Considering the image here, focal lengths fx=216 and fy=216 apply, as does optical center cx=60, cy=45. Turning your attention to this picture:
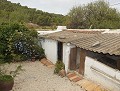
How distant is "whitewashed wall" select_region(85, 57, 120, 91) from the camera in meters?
13.9

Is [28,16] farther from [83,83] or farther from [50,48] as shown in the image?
[83,83]

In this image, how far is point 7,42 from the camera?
23453 mm

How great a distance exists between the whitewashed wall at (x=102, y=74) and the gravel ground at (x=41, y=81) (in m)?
1.50

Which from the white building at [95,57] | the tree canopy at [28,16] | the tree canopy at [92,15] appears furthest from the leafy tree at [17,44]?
the tree canopy at [28,16]

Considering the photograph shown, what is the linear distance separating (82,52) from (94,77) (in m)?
2.87

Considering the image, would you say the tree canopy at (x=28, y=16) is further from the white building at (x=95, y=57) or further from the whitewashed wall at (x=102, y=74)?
the whitewashed wall at (x=102, y=74)

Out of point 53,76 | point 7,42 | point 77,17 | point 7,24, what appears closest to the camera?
point 53,76

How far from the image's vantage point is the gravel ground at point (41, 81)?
15.8 meters

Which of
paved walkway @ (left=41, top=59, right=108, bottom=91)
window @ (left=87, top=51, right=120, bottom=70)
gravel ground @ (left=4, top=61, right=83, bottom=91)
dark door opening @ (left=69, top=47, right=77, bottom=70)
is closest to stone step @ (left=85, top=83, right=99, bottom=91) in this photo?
paved walkway @ (left=41, top=59, right=108, bottom=91)

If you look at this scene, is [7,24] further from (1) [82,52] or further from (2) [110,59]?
(2) [110,59]

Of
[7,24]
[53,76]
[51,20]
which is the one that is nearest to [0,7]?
[51,20]

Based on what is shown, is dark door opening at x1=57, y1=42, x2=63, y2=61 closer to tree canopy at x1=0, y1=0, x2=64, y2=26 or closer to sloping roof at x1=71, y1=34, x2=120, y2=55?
sloping roof at x1=71, y1=34, x2=120, y2=55

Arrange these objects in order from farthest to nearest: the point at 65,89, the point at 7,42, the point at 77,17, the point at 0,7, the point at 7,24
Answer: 1. the point at 0,7
2. the point at 77,17
3. the point at 7,24
4. the point at 7,42
5. the point at 65,89

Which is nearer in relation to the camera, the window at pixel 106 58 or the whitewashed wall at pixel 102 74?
the whitewashed wall at pixel 102 74
